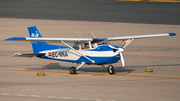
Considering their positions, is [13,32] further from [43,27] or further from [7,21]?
[7,21]

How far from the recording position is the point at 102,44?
1634 cm

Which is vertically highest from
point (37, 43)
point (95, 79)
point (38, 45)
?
point (37, 43)

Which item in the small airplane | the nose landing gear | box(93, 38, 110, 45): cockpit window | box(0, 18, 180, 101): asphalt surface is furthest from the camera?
the nose landing gear

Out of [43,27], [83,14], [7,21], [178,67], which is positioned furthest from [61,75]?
[83,14]

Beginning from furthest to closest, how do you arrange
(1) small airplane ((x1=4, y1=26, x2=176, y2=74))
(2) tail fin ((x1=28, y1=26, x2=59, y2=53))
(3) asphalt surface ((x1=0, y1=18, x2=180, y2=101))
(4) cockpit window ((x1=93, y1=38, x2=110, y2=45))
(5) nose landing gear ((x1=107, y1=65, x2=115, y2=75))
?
(2) tail fin ((x1=28, y1=26, x2=59, y2=53)) < (5) nose landing gear ((x1=107, y1=65, x2=115, y2=75)) < (4) cockpit window ((x1=93, y1=38, x2=110, y2=45)) < (1) small airplane ((x1=4, y1=26, x2=176, y2=74)) < (3) asphalt surface ((x1=0, y1=18, x2=180, y2=101))

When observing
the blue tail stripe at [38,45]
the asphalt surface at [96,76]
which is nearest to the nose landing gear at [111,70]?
the asphalt surface at [96,76]

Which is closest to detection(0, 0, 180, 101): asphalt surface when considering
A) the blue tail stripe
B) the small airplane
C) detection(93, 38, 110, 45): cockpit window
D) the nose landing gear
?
the nose landing gear

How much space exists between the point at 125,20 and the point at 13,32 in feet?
49.7

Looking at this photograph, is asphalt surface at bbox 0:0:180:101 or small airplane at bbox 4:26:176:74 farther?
small airplane at bbox 4:26:176:74

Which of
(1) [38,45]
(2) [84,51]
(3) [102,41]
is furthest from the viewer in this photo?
(1) [38,45]

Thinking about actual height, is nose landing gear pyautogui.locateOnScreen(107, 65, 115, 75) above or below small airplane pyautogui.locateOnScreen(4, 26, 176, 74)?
below

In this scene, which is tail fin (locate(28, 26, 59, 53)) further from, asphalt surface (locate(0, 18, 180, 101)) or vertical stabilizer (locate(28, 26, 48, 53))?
asphalt surface (locate(0, 18, 180, 101))

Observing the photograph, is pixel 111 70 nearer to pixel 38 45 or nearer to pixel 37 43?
pixel 38 45

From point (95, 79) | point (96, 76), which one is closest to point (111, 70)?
point (96, 76)
